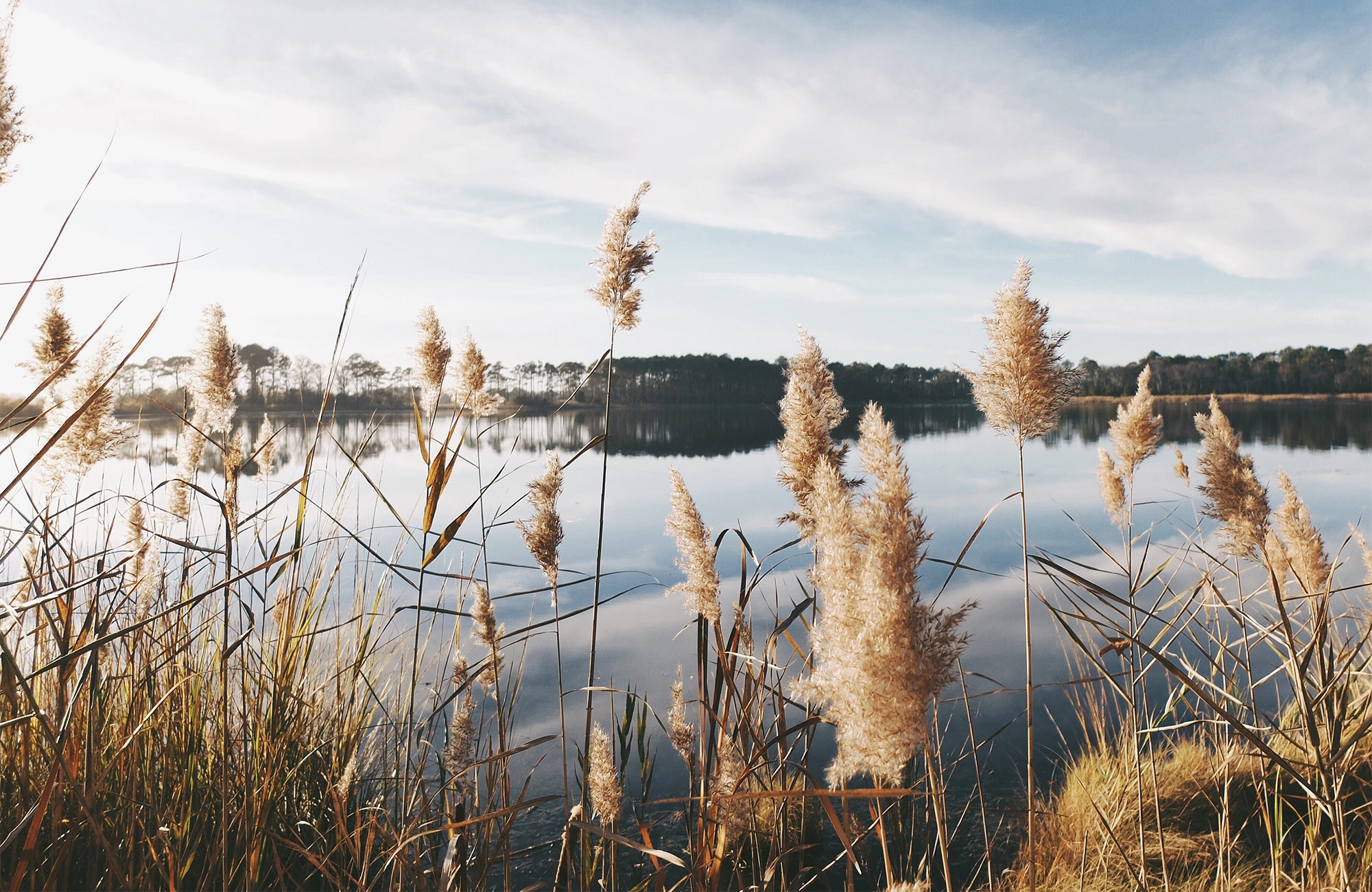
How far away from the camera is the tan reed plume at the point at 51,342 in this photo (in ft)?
6.91

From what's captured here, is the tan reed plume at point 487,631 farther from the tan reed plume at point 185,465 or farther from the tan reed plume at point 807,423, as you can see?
the tan reed plume at point 185,465

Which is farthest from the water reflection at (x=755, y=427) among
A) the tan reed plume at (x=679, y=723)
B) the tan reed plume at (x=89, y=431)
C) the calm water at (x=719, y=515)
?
the tan reed plume at (x=679, y=723)

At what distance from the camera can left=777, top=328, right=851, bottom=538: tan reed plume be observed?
225cm

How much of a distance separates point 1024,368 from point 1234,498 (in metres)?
1.41

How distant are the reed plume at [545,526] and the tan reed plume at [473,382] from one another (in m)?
0.50

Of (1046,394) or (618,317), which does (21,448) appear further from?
(1046,394)

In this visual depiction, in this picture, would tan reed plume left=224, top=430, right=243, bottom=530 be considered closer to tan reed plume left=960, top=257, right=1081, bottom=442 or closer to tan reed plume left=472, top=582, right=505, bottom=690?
tan reed plume left=472, top=582, right=505, bottom=690

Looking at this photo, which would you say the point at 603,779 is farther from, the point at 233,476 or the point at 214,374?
the point at 214,374

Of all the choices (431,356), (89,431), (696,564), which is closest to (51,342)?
(89,431)

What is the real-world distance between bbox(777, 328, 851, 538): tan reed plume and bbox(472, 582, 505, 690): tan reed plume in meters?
0.93

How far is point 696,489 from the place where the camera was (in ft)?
61.7

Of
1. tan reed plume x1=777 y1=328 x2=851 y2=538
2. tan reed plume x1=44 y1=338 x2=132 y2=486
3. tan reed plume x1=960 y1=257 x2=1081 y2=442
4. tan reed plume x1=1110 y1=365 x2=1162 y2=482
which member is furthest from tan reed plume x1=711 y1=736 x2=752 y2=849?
tan reed plume x1=1110 y1=365 x2=1162 y2=482

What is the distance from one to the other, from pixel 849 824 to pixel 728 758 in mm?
597

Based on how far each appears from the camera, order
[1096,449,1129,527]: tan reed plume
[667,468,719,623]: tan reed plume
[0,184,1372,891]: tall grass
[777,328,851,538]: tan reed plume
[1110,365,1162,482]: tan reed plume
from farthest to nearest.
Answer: [1096,449,1129,527]: tan reed plume → [1110,365,1162,482]: tan reed plume → [777,328,851,538]: tan reed plume → [667,468,719,623]: tan reed plume → [0,184,1372,891]: tall grass
